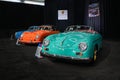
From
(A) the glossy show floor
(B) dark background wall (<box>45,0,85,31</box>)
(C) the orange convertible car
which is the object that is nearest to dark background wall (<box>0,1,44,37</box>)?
(B) dark background wall (<box>45,0,85,31</box>)

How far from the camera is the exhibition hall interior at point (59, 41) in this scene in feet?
12.6

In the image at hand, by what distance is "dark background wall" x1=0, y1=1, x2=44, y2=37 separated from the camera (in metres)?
14.8

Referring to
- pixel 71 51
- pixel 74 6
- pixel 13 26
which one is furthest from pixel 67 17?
pixel 71 51

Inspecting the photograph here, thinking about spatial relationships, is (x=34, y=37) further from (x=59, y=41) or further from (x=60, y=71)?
(x=60, y=71)

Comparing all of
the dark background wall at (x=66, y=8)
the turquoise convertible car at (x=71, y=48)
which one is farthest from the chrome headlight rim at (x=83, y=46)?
the dark background wall at (x=66, y=8)

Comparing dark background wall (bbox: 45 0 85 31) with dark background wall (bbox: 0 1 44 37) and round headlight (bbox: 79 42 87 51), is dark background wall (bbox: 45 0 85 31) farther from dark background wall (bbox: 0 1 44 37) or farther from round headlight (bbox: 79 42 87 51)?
round headlight (bbox: 79 42 87 51)

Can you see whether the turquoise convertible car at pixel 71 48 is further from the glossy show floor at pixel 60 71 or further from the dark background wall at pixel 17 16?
the dark background wall at pixel 17 16

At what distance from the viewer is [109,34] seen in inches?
520

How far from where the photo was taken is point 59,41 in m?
4.47

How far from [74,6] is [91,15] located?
2.00m

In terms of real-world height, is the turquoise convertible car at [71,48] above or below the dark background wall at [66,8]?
below

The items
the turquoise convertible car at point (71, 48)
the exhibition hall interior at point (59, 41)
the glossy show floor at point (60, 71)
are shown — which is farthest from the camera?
the turquoise convertible car at point (71, 48)

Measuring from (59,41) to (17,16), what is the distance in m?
12.5

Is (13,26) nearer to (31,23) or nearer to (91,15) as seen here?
(31,23)
